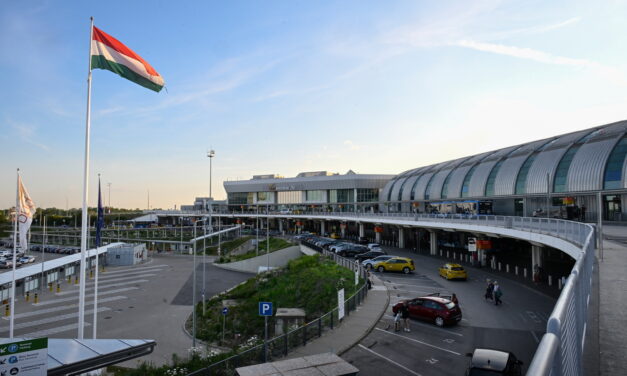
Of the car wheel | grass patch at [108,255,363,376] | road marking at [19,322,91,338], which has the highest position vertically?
the car wheel

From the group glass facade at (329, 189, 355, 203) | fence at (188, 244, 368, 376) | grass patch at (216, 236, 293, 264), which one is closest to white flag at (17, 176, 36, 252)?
fence at (188, 244, 368, 376)

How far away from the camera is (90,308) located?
3212 cm

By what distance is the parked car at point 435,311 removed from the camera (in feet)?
63.4

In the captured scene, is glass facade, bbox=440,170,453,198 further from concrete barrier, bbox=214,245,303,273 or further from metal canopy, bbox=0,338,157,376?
metal canopy, bbox=0,338,157,376

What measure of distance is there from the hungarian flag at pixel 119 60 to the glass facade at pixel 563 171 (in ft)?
135

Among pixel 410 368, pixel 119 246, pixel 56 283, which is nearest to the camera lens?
pixel 410 368

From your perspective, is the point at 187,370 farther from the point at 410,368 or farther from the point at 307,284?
the point at 307,284

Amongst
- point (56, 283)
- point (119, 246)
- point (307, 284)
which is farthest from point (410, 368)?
point (119, 246)

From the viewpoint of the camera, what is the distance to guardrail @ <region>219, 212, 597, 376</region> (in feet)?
7.27

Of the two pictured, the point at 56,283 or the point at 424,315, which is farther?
the point at 56,283

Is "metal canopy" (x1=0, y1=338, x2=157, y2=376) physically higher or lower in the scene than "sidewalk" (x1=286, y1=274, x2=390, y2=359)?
higher

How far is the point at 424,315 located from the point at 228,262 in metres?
41.6

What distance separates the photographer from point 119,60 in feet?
52.1

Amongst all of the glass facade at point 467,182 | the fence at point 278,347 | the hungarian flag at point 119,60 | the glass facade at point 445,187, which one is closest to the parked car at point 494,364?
the fence at point 278,347
